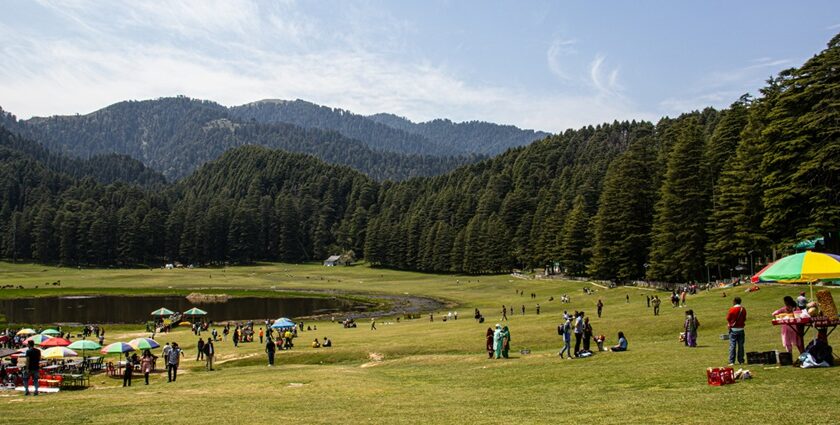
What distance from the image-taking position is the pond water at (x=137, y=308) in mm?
76938

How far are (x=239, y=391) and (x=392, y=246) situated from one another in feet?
472

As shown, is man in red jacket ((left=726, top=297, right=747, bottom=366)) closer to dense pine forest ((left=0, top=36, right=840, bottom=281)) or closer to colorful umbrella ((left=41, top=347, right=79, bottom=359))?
dense pine forest ((left=0, top=36, right=840, bottom=281))

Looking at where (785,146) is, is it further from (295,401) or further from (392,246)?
(392,246)

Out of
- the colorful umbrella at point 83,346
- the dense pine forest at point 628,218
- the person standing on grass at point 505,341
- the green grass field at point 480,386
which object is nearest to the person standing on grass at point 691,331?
the green grass field at point 480,386

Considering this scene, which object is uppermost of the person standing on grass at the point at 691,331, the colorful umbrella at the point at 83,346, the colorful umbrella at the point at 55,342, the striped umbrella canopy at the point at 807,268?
the striped umbrella canopy at the point at 807,268

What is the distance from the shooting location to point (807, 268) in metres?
20.6

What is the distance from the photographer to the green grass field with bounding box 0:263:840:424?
15133 millimetres

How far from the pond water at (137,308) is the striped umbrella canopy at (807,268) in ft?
211

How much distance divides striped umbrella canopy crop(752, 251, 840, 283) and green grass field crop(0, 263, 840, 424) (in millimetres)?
3340

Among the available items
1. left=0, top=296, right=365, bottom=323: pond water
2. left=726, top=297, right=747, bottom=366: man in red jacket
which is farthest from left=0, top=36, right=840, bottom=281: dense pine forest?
left=0, top=296, right=365, bottom=323: pond water

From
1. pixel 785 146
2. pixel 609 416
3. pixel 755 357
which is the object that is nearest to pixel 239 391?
pixel 609 416

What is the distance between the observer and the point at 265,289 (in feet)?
365

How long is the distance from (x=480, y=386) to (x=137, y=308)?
78.4 meters

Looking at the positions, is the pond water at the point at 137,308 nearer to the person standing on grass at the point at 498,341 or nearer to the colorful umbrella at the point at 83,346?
the colorful umbrella at the point at 83,346
